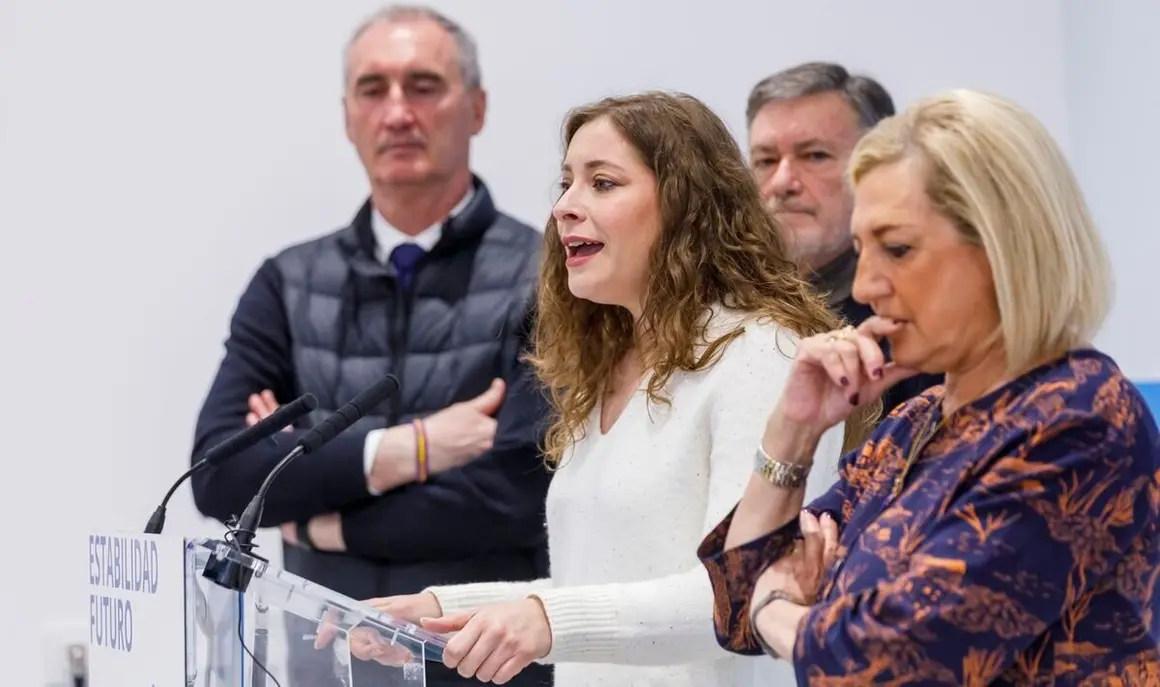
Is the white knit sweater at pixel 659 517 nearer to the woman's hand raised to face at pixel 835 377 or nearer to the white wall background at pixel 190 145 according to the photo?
the woman's hand raised to face at pixel 835 377

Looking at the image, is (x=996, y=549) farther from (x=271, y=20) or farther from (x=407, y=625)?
(x=271, y=20)

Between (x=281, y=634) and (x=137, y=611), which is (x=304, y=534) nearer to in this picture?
(x=137, y=611)

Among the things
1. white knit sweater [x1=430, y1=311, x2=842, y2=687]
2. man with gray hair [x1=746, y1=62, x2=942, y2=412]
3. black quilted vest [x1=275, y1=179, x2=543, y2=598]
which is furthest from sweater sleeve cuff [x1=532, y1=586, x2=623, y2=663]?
man with gray hair [x1=746, y1=62, x2=942, y2=412]

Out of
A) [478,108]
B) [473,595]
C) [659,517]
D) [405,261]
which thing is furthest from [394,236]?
[659,517]

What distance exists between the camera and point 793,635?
1.49 meters

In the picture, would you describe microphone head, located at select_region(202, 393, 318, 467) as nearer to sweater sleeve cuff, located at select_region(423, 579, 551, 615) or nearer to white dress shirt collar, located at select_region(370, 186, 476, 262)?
sweater sleeve cuff, located at select_region(423, 579, 551, 615)

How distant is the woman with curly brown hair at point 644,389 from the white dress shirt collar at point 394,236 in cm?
94

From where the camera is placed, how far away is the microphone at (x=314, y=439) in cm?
186

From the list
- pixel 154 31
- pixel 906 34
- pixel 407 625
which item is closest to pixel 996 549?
pixel 407 625

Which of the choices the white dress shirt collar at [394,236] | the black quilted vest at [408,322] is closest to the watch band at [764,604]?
the black quilted vest at [408,322]

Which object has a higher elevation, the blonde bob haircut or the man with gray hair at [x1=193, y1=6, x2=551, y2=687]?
the blonde bob haircut

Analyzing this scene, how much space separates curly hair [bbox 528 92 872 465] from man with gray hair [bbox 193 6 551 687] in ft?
1.85

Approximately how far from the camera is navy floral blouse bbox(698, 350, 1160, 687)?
51.7 inches

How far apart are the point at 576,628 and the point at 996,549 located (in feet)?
2.48
